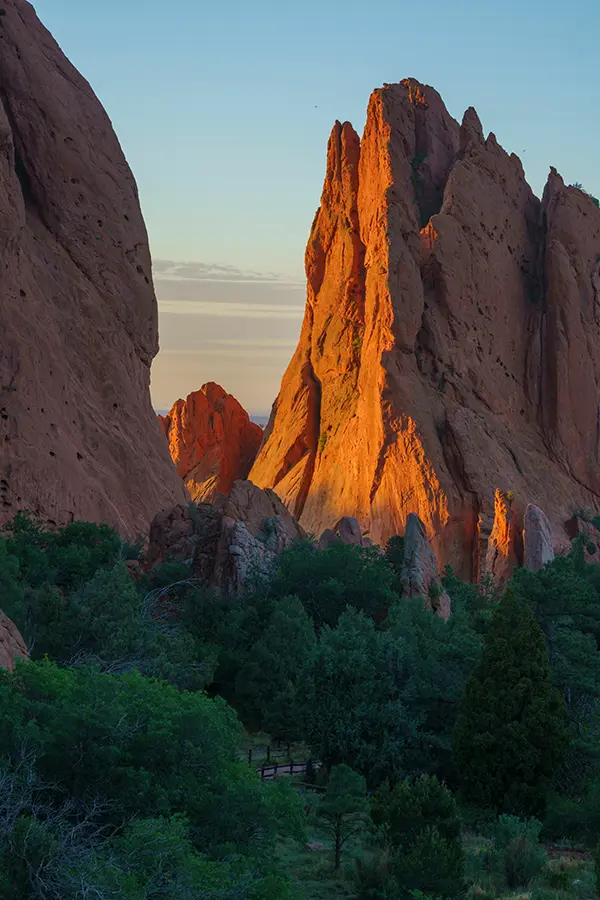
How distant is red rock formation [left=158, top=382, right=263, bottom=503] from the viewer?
9388 centimetres

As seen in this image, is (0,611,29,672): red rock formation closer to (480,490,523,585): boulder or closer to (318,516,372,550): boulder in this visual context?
(318,516,372,550): boulder

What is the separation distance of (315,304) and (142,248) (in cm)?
2918

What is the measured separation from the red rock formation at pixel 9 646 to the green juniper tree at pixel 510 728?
33.2 ft

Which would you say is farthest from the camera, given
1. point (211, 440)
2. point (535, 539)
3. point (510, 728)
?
point (211, 440)

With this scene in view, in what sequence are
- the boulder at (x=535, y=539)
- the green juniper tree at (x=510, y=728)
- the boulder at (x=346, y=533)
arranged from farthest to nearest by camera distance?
the boulder at (x=535, y=539)
the boulder at (x=346, y=533)
the green juniper tree at (x=510, y=728)

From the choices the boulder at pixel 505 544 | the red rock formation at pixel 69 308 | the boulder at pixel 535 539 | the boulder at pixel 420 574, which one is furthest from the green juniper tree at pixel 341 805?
the boulder at pixel 505 544

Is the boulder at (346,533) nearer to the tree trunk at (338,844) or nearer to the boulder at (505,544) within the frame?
the boulder at (505,544)

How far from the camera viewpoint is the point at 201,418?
95.6 metres

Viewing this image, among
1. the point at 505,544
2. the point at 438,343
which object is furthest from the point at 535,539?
the point at 438,343

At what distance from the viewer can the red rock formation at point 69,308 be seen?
47.5 m

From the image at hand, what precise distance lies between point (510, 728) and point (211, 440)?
221ft

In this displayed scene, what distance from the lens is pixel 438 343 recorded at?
74.8m

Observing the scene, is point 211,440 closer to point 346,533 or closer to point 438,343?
point 438,343

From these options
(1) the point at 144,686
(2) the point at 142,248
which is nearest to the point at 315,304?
(2) the point at 142,248
